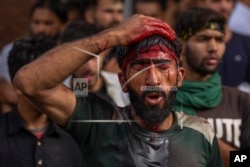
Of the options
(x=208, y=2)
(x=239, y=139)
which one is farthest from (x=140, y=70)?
(x=208, y=2)

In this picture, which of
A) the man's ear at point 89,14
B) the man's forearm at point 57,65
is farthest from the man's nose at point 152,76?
the man's ear at point 89,14

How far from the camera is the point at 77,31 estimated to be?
477 centimetres

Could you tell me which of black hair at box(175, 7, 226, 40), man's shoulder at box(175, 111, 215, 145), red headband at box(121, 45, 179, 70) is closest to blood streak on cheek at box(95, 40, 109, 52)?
red headband at box(121, 45, 179, 70)

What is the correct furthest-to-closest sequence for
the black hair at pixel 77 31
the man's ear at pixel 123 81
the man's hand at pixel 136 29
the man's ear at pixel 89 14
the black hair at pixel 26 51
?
the man's ear at pixel 89 14 < the black hair at pixel 77 31 < the black hair at pixel 26 51 < the man's ear at pixel 123 81 < the man's hand at pixel 136 29

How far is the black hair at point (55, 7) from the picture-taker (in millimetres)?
5941

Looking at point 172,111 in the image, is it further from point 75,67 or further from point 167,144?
point 75,67

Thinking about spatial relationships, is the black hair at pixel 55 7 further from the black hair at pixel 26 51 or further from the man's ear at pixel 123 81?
the man's ear at pixel 123 81

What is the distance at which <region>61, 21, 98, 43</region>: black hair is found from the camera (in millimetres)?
4719

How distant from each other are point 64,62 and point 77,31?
1557mm

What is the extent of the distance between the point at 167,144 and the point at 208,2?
2.27m

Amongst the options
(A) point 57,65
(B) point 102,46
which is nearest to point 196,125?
(B) point 102,46

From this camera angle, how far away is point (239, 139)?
3.90 m

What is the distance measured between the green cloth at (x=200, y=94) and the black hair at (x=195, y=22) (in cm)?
23

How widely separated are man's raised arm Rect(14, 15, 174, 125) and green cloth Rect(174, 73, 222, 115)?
Result: 803 mm
